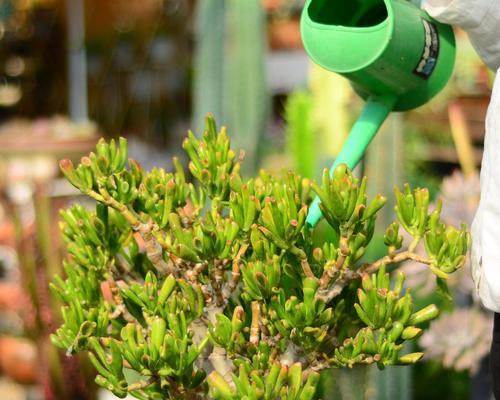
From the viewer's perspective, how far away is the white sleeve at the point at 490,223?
43.5 inches

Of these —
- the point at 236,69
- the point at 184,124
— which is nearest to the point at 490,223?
the point at 236,69

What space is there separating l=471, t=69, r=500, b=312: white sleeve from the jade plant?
0.12 ft

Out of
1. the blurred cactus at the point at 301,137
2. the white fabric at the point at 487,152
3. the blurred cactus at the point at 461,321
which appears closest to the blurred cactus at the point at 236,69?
the blurred cactus at the point at 301,137

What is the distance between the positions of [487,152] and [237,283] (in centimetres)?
41

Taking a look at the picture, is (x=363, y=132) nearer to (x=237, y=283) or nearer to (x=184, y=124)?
(x=237, y=283)

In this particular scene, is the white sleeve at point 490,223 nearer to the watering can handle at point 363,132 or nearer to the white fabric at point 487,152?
the white fabric at point 487,152

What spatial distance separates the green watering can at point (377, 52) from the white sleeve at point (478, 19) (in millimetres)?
32

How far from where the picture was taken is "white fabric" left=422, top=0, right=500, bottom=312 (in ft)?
3.64

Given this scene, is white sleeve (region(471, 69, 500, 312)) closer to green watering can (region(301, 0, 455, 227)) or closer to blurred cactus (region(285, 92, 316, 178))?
green watering can (region(301, 0, 455, 227))

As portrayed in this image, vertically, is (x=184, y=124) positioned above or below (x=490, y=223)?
below

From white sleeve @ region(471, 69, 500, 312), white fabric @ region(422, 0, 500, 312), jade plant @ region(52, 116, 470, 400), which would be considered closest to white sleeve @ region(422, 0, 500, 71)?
white fabric @ region(422, 0, 500, 312)

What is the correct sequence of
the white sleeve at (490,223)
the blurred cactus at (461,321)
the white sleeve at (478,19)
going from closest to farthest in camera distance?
the white sleeve at (490,223), the white sleeve at (478,19), the blurred cactus at (461,321)

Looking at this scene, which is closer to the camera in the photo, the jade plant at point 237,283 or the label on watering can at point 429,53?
the jade plant at point 237,283

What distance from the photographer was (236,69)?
9.70 feet
